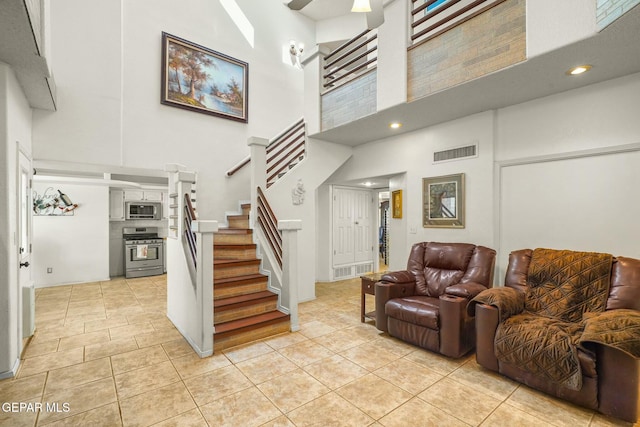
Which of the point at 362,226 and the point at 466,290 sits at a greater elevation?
the point at 362,226

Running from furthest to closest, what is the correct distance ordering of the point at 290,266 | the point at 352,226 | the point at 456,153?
1. the point at 352,226
2. the point at 456,153
3. the point at 290,266

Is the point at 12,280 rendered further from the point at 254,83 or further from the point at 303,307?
the point at 254,83

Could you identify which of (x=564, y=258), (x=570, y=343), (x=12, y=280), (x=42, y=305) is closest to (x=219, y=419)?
(x=12, y=280)

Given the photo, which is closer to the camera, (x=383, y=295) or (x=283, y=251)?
(x=383, y=295)

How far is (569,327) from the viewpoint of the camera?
237 cm

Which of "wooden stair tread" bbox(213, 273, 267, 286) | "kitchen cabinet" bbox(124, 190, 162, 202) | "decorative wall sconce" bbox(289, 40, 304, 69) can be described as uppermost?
"decorative wall sconce" bbox(289, 40, 304, 69)

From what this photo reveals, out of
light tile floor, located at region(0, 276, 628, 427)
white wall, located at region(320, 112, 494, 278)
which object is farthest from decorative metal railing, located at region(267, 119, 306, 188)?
light tile floor, located at region(0, 276, 628, 427)

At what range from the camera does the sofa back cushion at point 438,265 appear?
3465 mm

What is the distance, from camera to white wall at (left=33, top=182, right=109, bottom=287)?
5.98 metres

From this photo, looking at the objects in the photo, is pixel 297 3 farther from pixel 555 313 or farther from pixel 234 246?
pixel 555 313

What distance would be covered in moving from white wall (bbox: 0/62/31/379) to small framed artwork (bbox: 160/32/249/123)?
224 centimetres

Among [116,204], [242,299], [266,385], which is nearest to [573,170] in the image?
[266,385]

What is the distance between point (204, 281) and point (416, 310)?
2160 mm

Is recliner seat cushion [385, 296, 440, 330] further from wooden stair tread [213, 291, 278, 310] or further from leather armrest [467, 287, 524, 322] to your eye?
wooden stair tread [213, 291, 278, 310]
